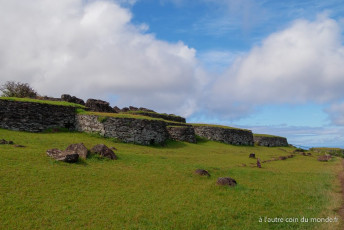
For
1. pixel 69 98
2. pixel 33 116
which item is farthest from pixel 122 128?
pixel 69 98

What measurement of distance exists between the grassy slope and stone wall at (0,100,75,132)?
23.3ft

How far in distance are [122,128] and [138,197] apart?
1401 cm

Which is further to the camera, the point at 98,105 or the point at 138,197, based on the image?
the point at 98,105

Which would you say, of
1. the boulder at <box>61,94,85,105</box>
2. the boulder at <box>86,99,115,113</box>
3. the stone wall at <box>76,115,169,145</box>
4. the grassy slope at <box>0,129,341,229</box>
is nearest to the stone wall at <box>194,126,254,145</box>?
the stone wall at <box>76,115,169,145</box>

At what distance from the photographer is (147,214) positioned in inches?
323

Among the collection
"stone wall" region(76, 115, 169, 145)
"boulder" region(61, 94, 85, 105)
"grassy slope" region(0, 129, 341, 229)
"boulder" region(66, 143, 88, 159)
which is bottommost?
"grassy slope" region(0, 129, 341, 229)

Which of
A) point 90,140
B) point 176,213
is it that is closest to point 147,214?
A: point 176,213

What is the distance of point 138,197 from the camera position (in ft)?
31.5

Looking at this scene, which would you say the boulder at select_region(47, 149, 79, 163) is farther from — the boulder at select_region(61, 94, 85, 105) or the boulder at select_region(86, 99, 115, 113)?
the boulder at select_region(61, 94, 85, 105)

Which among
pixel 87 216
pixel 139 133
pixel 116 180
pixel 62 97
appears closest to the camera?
pixel 87 216

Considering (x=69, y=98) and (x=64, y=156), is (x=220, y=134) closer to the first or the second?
(x=69, y=98)

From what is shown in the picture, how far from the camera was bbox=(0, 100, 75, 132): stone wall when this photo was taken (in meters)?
20.5

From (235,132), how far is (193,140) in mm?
11680

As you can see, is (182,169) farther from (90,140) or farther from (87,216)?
(90,140)
